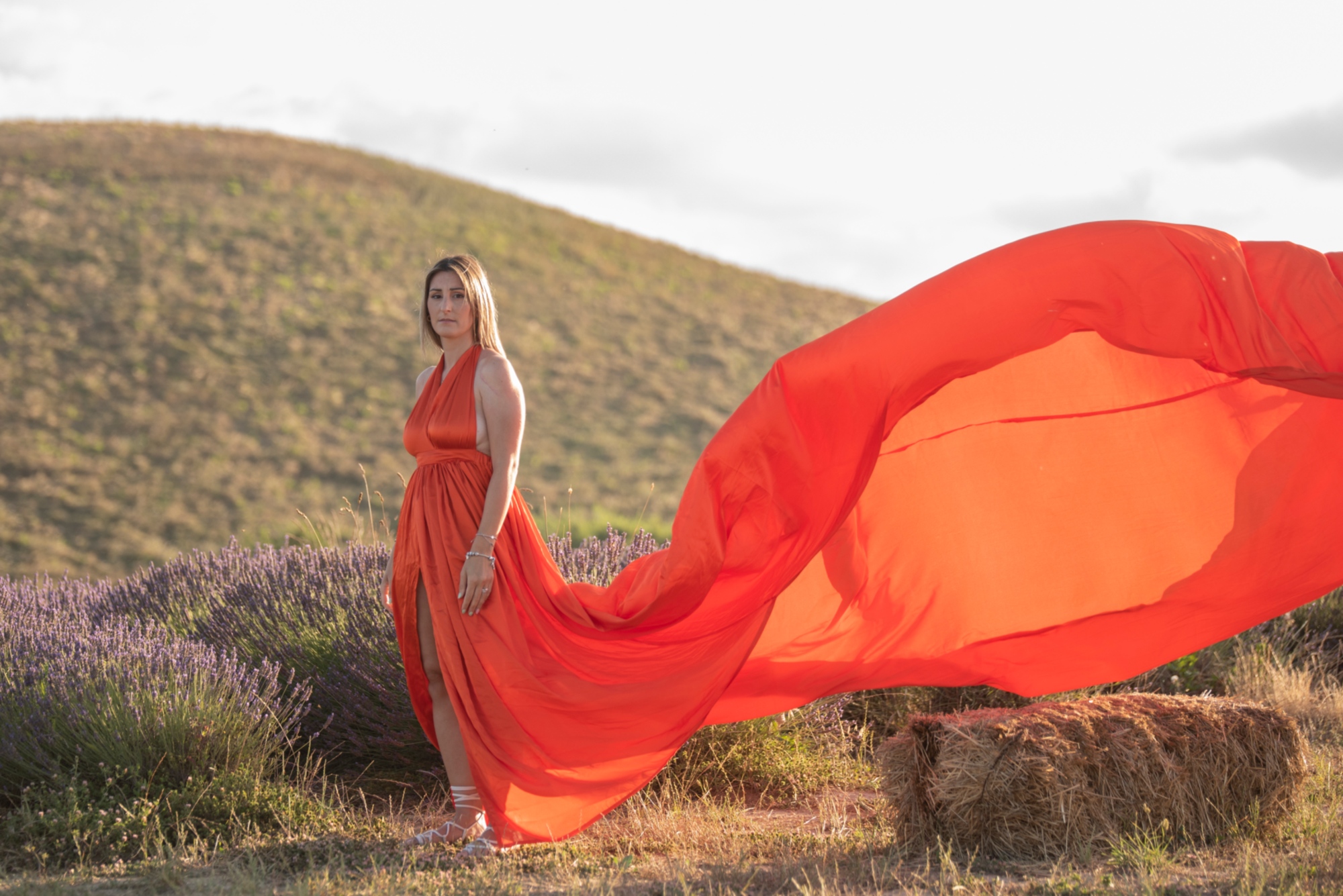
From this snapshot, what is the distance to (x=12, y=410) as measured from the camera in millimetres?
20531

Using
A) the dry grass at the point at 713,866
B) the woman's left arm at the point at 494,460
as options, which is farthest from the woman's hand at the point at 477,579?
the dry grass at the point at 713,866

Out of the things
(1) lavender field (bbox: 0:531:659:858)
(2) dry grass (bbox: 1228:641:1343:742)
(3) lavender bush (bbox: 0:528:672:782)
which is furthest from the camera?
(2) dry grass (bbox: 1228:641:1343:742)

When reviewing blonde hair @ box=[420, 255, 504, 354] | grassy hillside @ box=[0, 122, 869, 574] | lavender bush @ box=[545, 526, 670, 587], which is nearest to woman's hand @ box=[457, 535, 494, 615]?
blonde hair @ box=[420, 255, 504, 354]

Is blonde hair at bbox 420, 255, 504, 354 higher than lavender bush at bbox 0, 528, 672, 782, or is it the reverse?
blonde hair at bbox 420, 255, 504, 354

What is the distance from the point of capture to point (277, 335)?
83.4 feet

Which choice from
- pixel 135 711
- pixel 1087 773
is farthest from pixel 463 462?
pixel 1087 773

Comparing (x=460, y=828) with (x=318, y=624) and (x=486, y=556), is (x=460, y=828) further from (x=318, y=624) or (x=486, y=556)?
(x=318, y=624)

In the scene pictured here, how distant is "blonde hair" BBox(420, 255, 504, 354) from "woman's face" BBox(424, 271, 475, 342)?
0.01 meters

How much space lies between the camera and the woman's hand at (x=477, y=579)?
3383 millimetres

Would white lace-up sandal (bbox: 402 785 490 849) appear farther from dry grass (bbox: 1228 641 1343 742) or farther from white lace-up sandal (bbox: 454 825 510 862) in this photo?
dry grass (bbox: 1228 641 1343 742)

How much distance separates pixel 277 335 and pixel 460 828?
23956 mm

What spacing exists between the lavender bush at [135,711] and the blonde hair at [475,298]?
4.95 ft

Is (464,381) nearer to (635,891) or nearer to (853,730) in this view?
(635,891)

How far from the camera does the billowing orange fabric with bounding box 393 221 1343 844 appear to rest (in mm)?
3322
